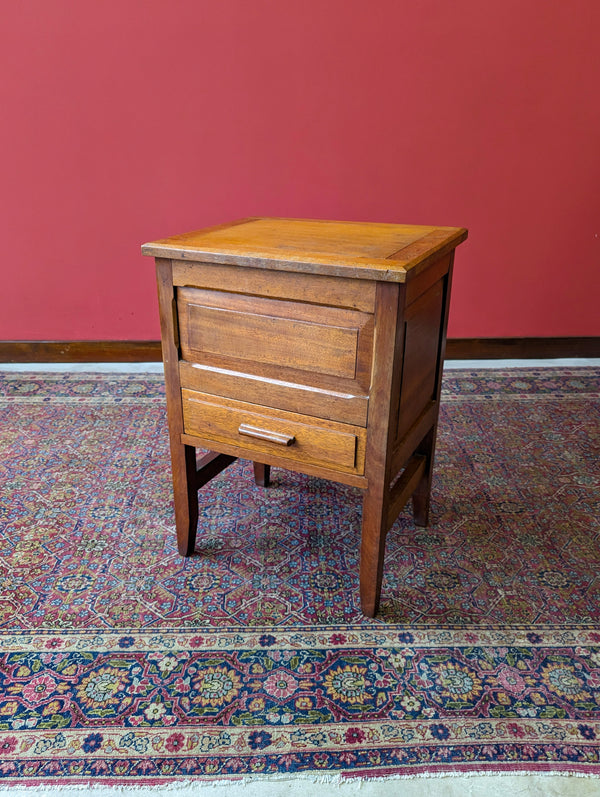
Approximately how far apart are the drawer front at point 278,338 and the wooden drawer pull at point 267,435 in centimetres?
15

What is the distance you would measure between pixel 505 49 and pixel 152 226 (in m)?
2.10

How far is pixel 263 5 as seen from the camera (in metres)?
3.08

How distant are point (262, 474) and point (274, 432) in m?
0.79

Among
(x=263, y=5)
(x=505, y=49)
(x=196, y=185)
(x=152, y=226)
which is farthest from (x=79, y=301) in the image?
(x=505, y=49)

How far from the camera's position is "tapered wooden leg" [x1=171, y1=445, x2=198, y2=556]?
1902mm

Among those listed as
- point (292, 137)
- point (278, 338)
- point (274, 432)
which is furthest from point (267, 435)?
Answer: point (292, 137)

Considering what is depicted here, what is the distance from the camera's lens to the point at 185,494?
195 centimetres

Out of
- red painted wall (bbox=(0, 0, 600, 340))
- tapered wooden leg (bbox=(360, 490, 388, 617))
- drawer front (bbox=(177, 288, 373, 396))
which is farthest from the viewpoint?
red painted wall (bbox=(0, 0, 600, 340))

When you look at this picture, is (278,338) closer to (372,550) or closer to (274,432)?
(274,432)

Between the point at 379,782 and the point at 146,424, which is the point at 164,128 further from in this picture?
the point at 379,782

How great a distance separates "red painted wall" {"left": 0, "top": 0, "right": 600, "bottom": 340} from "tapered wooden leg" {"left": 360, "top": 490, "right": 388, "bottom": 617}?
87.9 inches

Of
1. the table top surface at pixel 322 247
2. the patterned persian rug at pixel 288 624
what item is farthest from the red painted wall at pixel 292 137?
the table top surface at pixel 322 247

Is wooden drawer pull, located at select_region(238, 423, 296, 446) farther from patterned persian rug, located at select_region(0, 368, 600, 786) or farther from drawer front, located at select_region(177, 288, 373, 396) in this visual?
patterned persian rug, located at select_region(0, 368, 600, 786)

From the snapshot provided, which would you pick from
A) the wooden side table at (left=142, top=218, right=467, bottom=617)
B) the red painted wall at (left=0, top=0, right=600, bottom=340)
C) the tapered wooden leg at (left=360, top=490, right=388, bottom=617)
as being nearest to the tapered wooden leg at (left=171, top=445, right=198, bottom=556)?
the wooden side table at (left=142, top=218, right=467, bottom=617)
